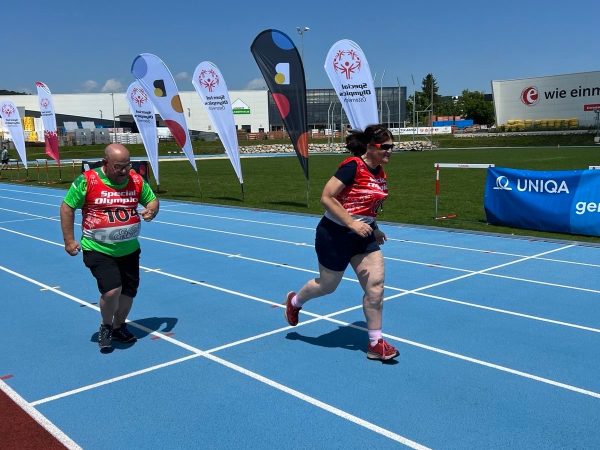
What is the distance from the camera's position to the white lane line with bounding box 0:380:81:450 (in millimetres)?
3684

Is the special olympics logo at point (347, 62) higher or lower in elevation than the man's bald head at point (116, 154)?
higher

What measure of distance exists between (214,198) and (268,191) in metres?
2.96

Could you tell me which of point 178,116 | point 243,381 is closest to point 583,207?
point 243,381

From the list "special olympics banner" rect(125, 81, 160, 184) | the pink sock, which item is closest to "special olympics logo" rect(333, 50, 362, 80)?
"special olympics banner" rect(125, 81, 160, 184)

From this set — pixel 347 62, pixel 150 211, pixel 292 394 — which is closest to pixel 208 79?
pixel 347 62

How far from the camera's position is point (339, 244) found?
15.8ft

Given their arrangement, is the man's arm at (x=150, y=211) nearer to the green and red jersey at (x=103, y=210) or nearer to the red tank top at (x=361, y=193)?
the green and red jersey at (x=103, y=210)

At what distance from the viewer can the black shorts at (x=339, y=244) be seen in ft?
15.8

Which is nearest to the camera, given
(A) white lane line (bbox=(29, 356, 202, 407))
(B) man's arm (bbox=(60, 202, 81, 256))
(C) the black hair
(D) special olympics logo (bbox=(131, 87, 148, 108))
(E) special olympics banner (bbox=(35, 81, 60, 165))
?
(A) white lane line (bbox=(29, 356, 202, 407))

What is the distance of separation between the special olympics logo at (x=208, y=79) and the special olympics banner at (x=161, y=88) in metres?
1.50

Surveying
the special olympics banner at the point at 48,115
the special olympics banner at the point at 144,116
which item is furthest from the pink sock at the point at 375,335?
the special olympics banner at the point at 48,115

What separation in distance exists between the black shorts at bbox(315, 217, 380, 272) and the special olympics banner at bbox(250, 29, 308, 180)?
406 inches

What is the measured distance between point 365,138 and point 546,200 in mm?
8110

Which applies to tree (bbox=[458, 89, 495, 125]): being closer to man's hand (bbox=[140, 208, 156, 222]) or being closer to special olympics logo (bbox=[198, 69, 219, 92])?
special olympics logo (bbox=[198, 69, 219, 92])
